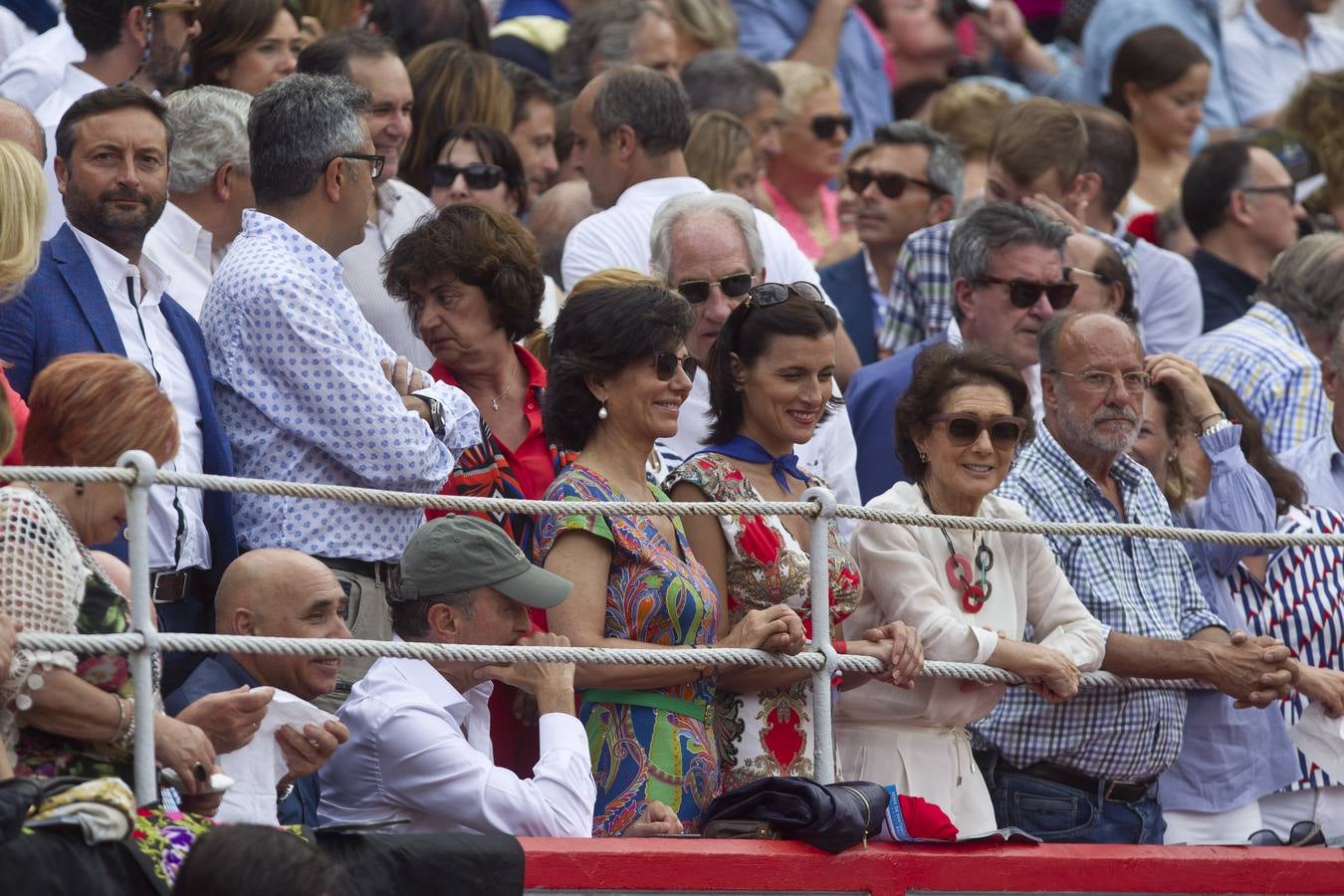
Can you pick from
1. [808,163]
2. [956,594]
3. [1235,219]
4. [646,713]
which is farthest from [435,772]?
[808,163]

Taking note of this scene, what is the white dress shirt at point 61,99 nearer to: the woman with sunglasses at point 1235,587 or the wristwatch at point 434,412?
the wristwatch at point 434,412

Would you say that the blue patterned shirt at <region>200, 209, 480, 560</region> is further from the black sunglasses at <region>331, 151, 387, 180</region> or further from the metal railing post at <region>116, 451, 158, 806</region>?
the metal railing post at <region>116, 451, 158, 806</region>

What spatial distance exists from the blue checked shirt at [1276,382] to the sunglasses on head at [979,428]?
2.23 meters

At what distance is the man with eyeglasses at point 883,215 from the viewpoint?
905 centimetres

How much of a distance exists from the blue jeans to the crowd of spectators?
12 millimetres

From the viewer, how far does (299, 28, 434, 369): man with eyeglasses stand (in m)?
7.27

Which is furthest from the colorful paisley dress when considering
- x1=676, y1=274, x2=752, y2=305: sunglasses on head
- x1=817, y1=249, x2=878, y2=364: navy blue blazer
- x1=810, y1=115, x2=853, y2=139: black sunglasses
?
x1=810, y1=115, x2=853, y2=139: black sunglasses

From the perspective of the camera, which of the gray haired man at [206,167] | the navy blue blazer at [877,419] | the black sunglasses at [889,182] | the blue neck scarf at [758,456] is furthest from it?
the black sunglasses at [889,182]

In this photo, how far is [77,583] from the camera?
4.55m

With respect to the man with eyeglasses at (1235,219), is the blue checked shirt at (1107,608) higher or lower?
lower

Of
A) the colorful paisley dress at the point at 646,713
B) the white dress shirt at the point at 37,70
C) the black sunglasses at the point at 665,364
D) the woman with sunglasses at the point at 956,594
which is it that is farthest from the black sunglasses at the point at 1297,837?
the white dress shirt at the point at 37,70

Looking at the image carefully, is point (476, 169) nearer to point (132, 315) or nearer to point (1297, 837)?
point (132, 315)

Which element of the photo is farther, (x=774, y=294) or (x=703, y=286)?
(x=703, y=286)

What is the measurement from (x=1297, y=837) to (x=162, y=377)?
134 inches
